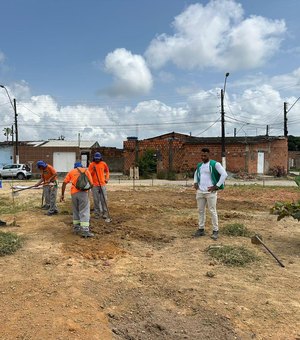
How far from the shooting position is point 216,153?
36.7m

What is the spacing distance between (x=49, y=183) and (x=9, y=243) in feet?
14.4

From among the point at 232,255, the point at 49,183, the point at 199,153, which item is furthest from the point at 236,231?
the point at 199,153

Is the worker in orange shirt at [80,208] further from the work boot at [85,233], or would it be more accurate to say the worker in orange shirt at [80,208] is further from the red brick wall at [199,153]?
the red brick wall at [199,153]

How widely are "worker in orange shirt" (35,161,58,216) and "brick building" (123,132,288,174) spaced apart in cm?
2581

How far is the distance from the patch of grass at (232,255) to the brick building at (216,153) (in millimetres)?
29906

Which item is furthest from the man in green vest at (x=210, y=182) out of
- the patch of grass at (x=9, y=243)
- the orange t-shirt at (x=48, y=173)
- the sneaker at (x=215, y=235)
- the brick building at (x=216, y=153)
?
the brick building at (x=216, y=153)

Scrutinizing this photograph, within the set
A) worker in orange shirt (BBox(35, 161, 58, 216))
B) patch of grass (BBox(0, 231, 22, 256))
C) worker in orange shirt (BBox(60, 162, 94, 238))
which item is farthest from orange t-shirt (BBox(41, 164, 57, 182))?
patch of grass (BBox(0, 231, 22, 256))

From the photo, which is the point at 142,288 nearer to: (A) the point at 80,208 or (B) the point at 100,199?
(A) the point at 80,208

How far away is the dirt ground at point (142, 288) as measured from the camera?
4023 millimetres

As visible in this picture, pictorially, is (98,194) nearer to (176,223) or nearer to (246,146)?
(176,223)

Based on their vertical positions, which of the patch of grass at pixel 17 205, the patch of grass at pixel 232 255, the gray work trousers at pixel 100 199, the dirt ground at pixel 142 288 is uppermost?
the gray work trousers at pixel 100 199

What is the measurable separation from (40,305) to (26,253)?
2.47 metres

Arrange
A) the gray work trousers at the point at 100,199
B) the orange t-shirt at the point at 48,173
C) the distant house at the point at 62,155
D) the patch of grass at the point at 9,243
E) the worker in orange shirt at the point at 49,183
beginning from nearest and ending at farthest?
1. the patch of grass at the point at 9,243
2. the gray work trousers at the point at 100,199
3. the worker in orange shirt at the point at 49,183
4. the orange t-shirt at the point at 48,173
5. the distant house at the point at 62,155

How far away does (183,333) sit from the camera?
156 inches
